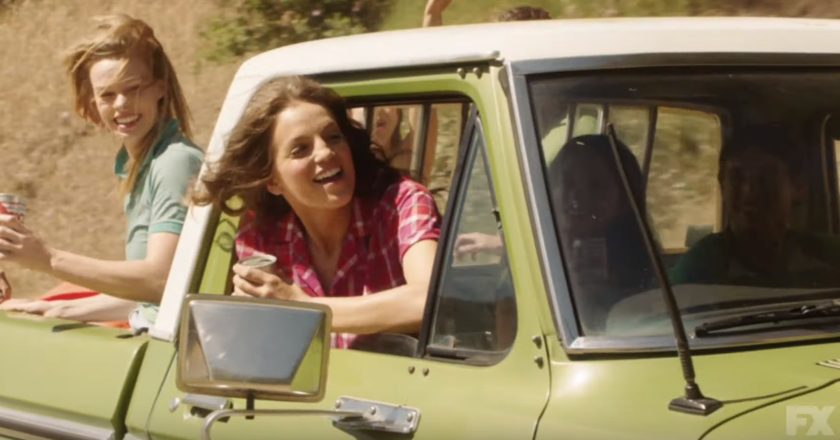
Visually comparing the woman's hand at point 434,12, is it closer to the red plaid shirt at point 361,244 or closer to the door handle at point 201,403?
the red plaid shirt at point 361,244

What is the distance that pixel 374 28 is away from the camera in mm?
11922

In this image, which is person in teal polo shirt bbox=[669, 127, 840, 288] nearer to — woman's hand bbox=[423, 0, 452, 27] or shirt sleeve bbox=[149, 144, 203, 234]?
shirt sleeve bbox=[149, 144, 203, 234]

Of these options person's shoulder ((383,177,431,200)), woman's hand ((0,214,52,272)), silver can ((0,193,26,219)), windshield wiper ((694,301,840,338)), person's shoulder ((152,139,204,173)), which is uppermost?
person's shoulder ((152,139,204,173))

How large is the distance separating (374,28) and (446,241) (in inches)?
343

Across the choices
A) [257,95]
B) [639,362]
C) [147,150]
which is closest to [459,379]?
[639,362]

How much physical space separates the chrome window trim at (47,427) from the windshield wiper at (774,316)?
4.41 feet

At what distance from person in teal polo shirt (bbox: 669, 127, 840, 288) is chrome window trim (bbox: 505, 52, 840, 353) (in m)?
0.15

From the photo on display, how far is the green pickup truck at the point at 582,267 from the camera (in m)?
2.87

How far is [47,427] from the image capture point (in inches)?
153

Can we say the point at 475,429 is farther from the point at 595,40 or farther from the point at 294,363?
the point at 595,40

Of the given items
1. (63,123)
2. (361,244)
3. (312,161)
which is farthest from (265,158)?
(63,123)

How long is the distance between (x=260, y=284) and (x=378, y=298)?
249 mm

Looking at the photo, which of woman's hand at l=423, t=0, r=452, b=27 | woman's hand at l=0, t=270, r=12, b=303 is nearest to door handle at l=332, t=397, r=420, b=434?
woman's hand at l=0, t=270, r=12, b=303

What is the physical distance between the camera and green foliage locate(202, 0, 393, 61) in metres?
12.1
